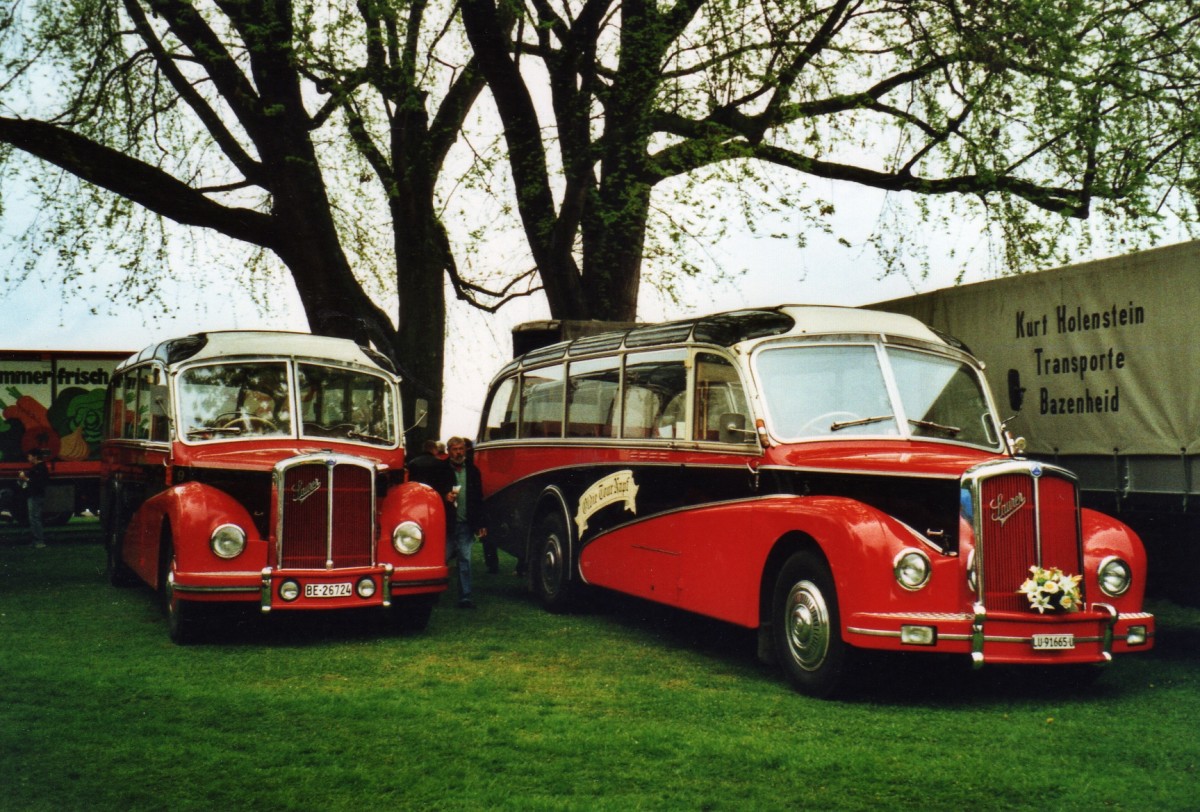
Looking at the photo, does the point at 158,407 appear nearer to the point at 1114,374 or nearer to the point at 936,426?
the point at 936,426

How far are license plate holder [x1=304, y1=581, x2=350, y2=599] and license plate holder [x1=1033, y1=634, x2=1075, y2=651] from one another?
5.30 meters

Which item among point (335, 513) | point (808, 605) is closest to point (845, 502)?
point (808, 605)

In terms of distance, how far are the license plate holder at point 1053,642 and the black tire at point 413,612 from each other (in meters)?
5.13

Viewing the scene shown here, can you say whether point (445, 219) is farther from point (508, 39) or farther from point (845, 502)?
point (845, 502)

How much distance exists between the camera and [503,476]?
46.9 ft

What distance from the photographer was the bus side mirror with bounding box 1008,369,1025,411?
10.9 metres

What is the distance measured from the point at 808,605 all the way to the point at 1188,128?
32.0 ft

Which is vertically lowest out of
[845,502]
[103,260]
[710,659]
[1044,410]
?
[710,659]

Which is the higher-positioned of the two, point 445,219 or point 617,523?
point 445,219

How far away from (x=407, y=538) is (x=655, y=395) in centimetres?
246

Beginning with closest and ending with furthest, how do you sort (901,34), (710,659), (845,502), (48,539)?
(845,502)
(710,659)
(901,34)
(48,539)

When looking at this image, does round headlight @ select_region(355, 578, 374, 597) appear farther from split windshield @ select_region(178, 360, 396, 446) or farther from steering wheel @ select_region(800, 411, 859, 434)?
steering wheel @ select_region(800, 411, 859, 434)

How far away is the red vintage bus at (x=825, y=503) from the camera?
7.72 meters

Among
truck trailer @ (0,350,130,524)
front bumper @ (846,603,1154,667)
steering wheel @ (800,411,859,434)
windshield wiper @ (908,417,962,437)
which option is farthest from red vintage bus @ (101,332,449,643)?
truck trailer @ (0,350,130,524)
